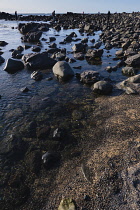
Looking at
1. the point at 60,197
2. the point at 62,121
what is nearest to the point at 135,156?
the point at 60,197

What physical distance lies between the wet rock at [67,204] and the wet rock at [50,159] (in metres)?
1.55

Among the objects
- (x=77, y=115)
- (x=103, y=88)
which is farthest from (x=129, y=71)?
(x=77, y=115)

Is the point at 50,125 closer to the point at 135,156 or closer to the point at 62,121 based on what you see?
the point at 62,121

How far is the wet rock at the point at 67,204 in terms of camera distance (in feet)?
13.9

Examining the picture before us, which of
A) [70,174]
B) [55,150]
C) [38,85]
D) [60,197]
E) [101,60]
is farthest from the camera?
[101,60]

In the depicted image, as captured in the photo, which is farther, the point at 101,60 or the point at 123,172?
the point at 101,60

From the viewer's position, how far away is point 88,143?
668 cm

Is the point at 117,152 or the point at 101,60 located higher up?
the point at 101,60

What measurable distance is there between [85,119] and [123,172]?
361 cm

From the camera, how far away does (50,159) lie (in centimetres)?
593

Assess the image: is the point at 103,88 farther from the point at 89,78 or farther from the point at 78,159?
the point at 78,159

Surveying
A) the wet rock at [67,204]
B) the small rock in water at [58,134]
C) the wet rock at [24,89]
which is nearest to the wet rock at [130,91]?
the small rock in water at [58,134]

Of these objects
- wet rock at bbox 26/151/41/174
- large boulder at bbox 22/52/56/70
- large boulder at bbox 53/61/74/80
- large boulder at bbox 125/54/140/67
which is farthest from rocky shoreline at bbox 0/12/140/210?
large boulder at bbox 22/52/56/70

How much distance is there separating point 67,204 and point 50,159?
1.86 meters
